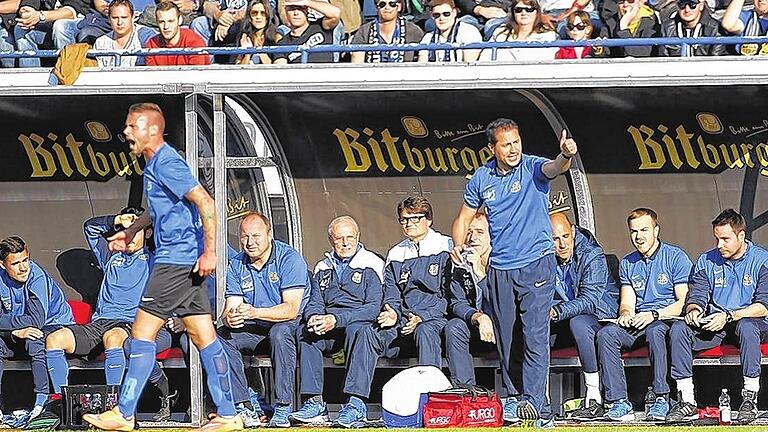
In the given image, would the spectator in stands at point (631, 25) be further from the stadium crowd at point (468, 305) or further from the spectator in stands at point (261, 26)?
the spectator in stands at point (261, 26)

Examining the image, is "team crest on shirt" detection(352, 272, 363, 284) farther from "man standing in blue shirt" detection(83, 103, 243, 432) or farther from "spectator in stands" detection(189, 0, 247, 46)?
"spectator in stands" detection(189, 0, 247, 46)

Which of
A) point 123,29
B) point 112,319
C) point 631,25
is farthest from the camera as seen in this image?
point 123,29

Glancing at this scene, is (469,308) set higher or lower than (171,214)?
lower

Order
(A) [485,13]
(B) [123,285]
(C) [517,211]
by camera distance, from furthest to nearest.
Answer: (A) [485,13], (B) [123,285], (C) [517,211]

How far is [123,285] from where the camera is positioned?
10.0 meters

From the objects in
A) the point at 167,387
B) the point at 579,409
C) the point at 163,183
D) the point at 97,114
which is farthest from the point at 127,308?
the point at 579,409

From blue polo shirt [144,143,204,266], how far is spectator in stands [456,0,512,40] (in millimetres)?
3075

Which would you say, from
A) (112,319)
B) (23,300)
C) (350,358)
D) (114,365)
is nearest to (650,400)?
(350,358)

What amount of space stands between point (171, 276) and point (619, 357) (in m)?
2.89

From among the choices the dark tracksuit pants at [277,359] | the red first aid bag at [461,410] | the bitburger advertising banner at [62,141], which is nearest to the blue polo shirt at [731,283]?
the red first aid bag at [461,410]

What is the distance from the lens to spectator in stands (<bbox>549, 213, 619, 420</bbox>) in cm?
932

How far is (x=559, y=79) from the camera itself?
8.86 meters

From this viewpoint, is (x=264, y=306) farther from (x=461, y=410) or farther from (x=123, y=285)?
(x=461, y=410)

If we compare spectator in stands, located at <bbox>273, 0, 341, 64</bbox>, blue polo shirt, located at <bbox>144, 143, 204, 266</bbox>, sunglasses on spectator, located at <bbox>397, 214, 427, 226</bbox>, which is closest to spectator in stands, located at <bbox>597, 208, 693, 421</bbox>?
sunglasses on spectator, located at <bbox>397, 214, 427, 226</bbox>
